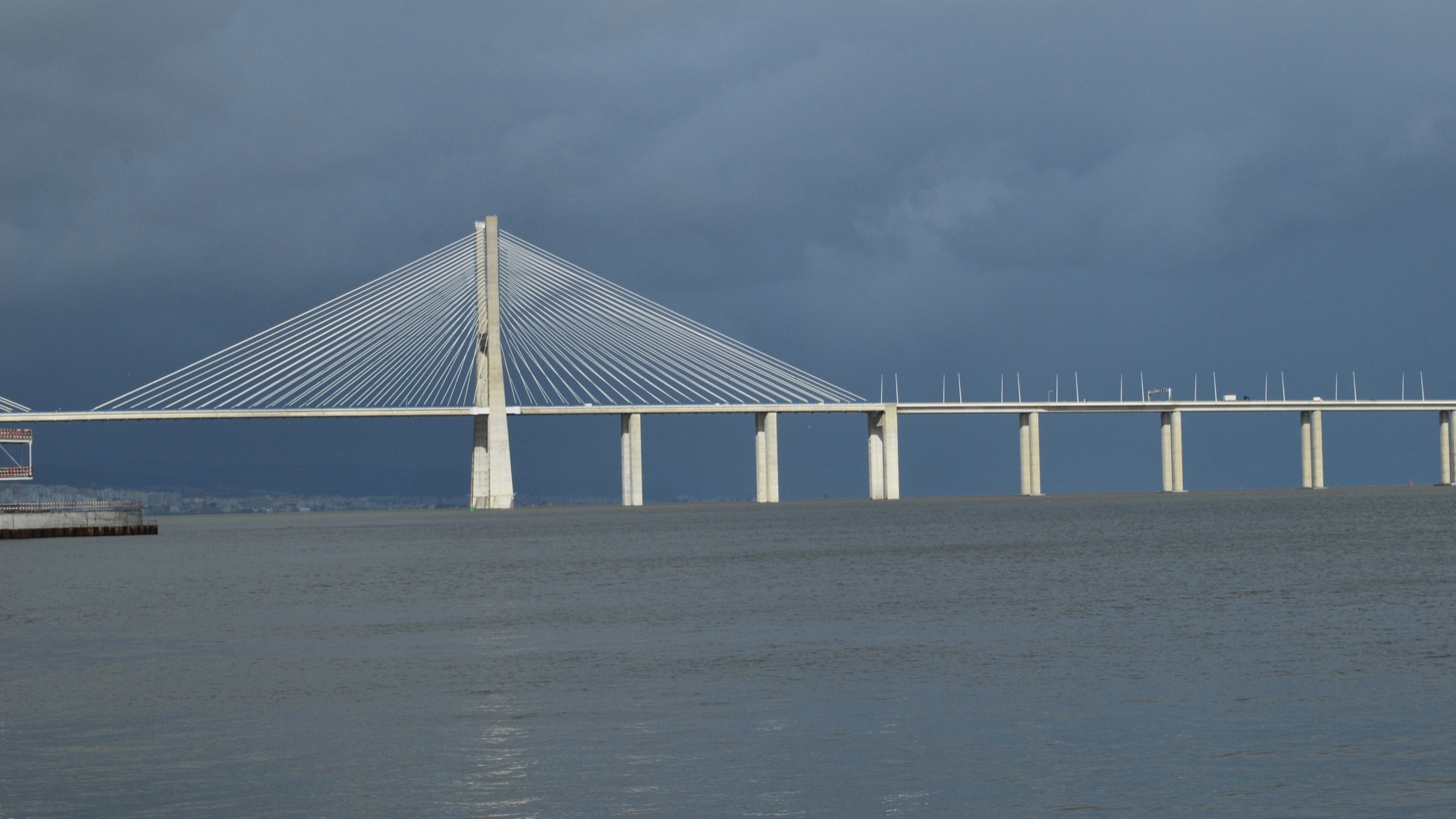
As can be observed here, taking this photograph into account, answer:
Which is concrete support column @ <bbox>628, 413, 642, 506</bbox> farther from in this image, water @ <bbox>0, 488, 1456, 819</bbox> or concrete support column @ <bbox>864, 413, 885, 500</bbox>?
water @ <bbox>0, 488, 1456, 819</bbox>

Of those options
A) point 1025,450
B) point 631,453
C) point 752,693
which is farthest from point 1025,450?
point 752,693

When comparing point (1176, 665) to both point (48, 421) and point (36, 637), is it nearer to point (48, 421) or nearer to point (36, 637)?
point (36, 637)

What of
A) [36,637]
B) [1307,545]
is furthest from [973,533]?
[36,637]

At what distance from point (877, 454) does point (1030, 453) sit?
16587mm

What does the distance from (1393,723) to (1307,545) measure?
108 ft

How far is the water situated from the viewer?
1175 cm

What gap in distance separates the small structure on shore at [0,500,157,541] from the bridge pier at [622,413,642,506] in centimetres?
3316

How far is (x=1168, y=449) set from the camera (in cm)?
13512

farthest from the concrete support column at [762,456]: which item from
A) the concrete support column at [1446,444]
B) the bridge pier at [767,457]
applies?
the concrete support column at [1446,444]

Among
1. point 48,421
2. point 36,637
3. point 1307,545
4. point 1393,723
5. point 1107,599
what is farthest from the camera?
point 48,421

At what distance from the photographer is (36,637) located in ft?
82.2

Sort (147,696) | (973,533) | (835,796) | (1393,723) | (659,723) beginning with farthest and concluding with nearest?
1. (973,533)
2. (147,696)
3. (659,723)
4. (1393,723)
5. (835,796)

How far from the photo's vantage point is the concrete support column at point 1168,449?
438 feet

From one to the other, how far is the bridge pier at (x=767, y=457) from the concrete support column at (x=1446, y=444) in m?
65.0
